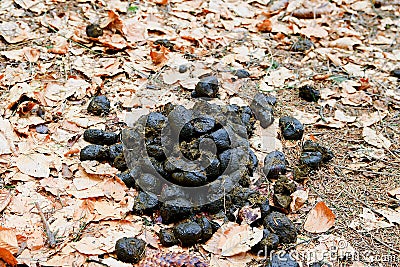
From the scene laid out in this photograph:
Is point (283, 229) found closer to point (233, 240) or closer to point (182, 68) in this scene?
point (233, 240)

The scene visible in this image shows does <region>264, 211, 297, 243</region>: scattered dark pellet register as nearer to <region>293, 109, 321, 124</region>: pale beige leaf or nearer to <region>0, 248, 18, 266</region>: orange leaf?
<region>293, 109, 321, 124</region>: pale beige leaf

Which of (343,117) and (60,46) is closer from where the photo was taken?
(343,117)

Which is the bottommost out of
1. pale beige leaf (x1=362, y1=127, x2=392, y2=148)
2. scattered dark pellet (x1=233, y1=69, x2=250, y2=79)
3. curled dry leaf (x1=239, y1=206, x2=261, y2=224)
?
pale beige leaf (x1=362, y1=127, x2=392, y2=148)

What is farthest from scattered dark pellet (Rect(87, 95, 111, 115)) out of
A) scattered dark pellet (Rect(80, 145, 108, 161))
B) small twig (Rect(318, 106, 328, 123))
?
small twig (Rect(318, 106, 328, 123))

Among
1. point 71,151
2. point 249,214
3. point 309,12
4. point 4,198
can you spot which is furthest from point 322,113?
point 4,198

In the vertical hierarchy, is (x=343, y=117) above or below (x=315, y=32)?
below

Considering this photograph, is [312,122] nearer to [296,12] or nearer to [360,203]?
[360,203]

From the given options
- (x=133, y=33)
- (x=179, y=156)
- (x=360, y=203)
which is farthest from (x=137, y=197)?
(x=133, y=33)
